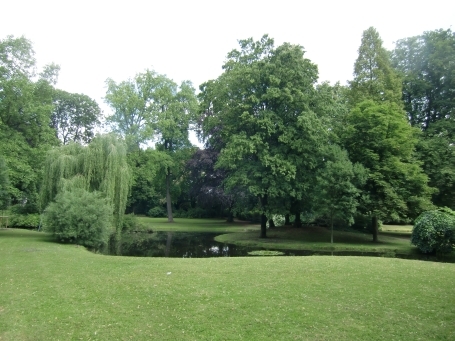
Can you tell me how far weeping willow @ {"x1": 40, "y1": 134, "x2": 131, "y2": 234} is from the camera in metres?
24.1

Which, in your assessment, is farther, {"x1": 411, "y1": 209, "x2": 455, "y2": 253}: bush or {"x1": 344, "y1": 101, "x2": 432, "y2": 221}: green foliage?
{"x1": 344, "y1": 101, "x2": 432, "y2": 221}: green foliage

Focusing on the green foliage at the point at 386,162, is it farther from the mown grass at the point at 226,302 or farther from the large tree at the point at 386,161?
the mown grass at the point at 226,302

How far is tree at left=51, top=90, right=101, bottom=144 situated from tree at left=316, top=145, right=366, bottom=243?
1771 inches

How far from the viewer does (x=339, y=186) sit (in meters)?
25.9

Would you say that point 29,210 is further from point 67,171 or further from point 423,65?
point 423,65

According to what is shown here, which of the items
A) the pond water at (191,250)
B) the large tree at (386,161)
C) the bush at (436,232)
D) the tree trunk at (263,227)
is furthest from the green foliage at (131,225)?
the bush at (436,232)

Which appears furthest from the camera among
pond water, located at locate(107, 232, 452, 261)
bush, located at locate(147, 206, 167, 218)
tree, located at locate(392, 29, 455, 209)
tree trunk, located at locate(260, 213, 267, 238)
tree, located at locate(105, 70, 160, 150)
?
bush, located at locate(147, 206, 167, 218)

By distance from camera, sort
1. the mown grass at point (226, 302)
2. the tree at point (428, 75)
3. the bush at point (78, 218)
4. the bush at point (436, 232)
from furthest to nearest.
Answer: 1. the tree at point (428, 75)
2. the bush at point (436, 232)
3. the bush at point (78, 218)
4. the mown grass at point (226, 302)

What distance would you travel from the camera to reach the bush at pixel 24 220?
33812mm

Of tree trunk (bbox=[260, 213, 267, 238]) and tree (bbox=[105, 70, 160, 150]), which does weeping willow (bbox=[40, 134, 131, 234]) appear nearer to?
tree trunk (bbox=[260, 213, 267, 238])

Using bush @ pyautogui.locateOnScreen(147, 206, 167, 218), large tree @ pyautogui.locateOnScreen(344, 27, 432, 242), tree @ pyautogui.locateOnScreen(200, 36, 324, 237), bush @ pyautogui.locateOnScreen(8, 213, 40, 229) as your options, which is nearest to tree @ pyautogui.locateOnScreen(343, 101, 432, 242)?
large tree @ pyautogui.locateOnScreen(344, 27, 432, 242)

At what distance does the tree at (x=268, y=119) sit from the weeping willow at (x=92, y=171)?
8619 mm

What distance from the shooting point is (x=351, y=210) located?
2573cm

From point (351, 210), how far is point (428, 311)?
17.3m
